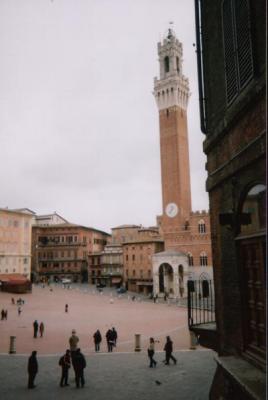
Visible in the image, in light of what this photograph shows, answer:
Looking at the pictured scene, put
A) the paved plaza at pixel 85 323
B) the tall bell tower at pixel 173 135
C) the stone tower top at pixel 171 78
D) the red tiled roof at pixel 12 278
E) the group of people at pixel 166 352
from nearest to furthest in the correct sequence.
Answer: the group of people at pixel 166 352 < the paved plaza at pixel 85 323 < the red tiled roof at pixel 12 278 < the tall bell tower at pixel 173 135 < the stone tower top at pixel 171 78

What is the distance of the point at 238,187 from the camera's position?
18.3ft

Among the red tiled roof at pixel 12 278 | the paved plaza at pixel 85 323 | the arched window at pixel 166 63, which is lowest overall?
the paved plaza at pixel 85 323

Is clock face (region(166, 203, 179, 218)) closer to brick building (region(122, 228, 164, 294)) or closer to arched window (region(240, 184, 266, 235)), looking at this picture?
brick building (region(122, 228, 164, 294))

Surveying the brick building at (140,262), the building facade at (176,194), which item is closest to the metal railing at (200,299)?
the building facade at (176,194)

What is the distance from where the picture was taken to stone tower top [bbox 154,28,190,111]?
203 feet

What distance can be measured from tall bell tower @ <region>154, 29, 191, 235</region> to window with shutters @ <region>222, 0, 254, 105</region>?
51.4m

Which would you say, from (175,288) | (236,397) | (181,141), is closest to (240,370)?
(236,397)

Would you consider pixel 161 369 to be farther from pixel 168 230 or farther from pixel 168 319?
pixel 168 230

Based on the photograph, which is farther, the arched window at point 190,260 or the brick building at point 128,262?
the brick building at point 128,262

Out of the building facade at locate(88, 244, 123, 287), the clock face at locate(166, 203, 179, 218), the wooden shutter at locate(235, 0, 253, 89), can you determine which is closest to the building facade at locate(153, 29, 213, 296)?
the clock face at locate(166, 203, 179, 218)

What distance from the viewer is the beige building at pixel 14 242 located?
185 feet

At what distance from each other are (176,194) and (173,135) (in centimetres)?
993

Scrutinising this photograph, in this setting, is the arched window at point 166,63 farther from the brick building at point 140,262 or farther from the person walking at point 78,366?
the person walking at point 78,366

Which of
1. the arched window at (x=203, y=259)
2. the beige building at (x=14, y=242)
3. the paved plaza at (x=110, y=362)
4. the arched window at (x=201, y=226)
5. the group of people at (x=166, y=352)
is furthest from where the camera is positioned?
the beige building at (x=14, y=242)
